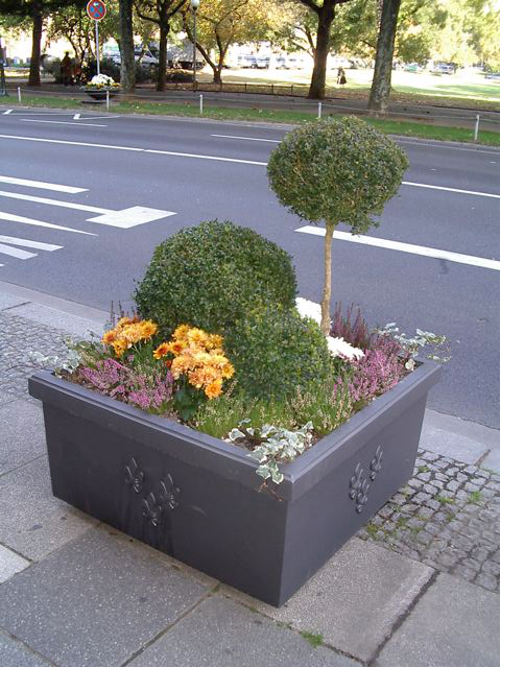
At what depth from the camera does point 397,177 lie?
3.67 metres

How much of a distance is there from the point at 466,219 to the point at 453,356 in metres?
5.43

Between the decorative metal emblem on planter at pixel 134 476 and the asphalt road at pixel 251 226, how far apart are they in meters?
1.61

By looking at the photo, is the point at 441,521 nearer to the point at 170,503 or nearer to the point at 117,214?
the point at 170,503

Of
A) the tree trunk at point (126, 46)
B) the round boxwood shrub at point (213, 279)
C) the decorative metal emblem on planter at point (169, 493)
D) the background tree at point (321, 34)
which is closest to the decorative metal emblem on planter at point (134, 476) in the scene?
the decorative metal emblem on planter at point (169, 493)

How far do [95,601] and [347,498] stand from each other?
4.05ft

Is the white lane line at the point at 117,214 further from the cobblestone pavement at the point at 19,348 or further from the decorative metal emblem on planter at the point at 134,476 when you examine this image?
the decorative metal emblem on planter at the point at 134,476

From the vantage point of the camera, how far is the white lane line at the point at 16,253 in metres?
8.62

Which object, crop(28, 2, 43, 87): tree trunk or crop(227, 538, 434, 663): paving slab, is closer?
crop(227, 538, 434, 663): paving slab

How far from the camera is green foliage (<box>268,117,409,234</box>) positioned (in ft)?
11.5

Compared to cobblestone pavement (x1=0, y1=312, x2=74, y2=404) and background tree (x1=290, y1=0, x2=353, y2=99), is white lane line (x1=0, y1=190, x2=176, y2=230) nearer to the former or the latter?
cobblestone pavement (x1=0, y1=312, x2=74, y2=404)

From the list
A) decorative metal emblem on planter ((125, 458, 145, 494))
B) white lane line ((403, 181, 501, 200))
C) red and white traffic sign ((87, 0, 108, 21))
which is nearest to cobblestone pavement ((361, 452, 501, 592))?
decorative metal emblem on planter ((125, 458, 145, 494))

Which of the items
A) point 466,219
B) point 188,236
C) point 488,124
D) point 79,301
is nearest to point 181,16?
point 488,124

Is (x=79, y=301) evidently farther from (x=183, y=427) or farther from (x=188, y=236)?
(x=183, y=427)

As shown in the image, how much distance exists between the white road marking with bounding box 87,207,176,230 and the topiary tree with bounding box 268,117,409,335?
6.71 meters
